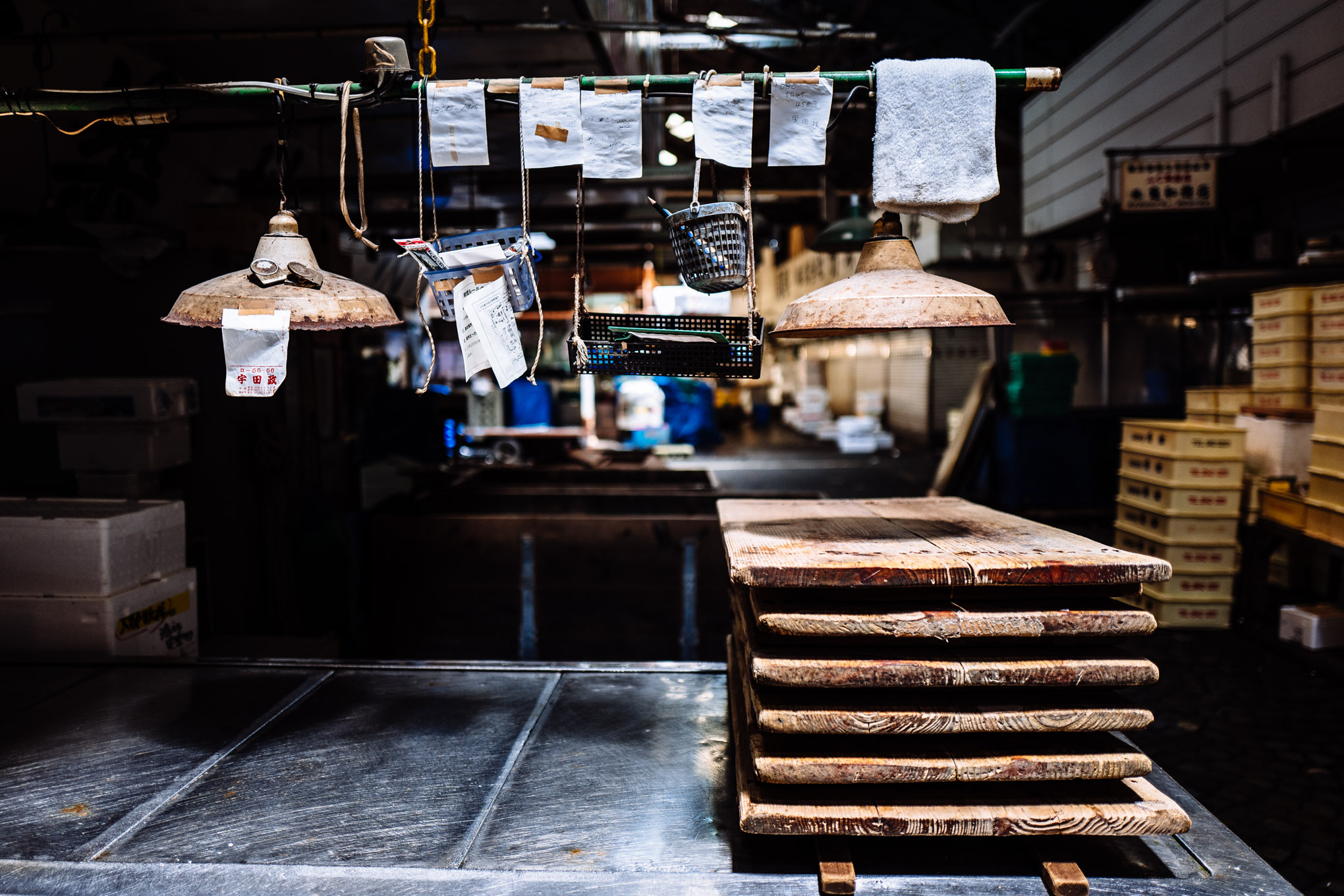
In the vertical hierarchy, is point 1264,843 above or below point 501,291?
below

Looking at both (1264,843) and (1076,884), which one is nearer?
(1076,884)

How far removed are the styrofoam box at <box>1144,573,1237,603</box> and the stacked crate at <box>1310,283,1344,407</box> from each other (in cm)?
151

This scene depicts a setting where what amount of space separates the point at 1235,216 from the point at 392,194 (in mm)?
10053

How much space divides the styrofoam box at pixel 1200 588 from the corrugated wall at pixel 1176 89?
4.05 m

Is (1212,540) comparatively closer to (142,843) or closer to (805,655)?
(805,655)

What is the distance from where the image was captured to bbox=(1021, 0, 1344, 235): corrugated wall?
6.82 meters

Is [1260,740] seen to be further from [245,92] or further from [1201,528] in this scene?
[245,92]

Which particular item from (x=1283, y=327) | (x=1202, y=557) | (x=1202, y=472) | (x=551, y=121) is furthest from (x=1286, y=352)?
(x=551, y=121)

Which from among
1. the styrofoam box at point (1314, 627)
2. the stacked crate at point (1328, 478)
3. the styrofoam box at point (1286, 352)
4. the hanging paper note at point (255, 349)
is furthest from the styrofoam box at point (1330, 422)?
the hanging paper note at point (255, 349)

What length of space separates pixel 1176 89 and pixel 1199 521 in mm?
5760

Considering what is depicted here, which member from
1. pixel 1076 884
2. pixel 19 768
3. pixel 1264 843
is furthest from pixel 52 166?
pixel 1264 843

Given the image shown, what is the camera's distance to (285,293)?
7.06 ft

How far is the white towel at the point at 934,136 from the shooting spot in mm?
2154

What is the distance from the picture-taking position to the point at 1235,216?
382 inches
